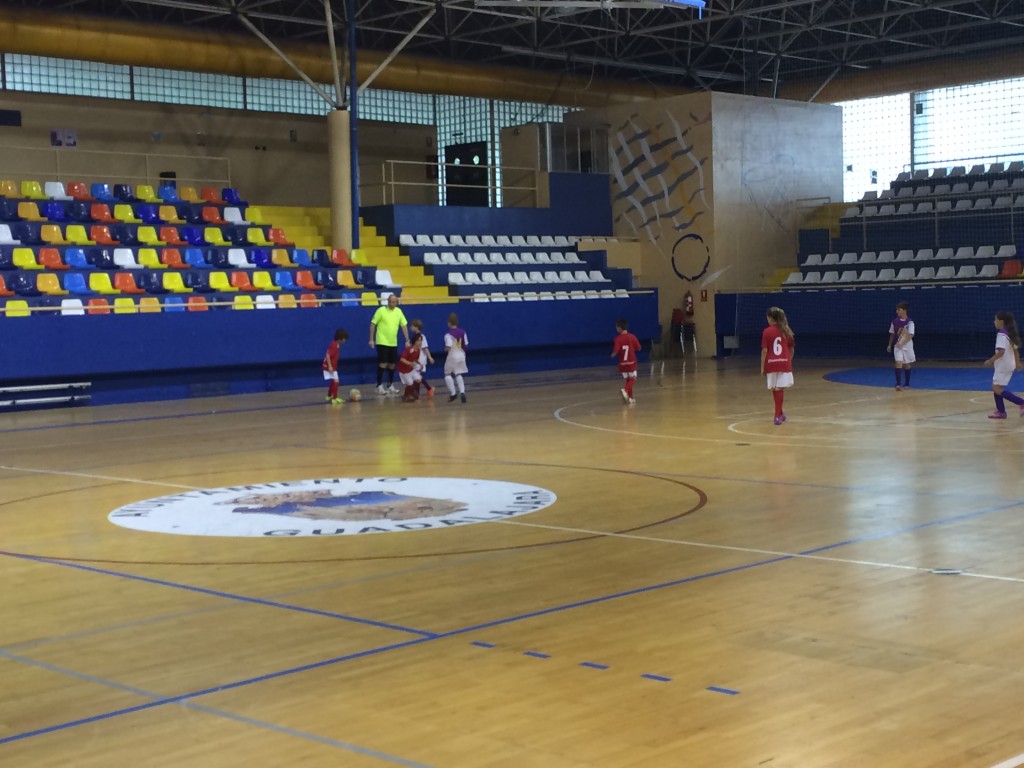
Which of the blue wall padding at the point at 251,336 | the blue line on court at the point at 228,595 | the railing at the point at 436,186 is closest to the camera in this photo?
the blue line on court at the point at 228,595

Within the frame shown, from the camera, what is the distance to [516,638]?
6965 mm

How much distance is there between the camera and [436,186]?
3875 cm

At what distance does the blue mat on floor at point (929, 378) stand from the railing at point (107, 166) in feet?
51.2

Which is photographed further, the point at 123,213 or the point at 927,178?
the point at 927,178

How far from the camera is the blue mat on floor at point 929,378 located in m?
24.0

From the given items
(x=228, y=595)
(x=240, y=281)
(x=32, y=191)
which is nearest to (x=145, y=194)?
(x=32, y=191)

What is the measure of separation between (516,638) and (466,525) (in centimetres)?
365

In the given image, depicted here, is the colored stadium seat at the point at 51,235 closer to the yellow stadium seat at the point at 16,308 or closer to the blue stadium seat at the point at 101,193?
the blue stadium seat at the point at 101,193

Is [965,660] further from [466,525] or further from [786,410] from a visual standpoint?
[786,410]

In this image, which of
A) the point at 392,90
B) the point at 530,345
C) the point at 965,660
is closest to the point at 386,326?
the point at 530,345

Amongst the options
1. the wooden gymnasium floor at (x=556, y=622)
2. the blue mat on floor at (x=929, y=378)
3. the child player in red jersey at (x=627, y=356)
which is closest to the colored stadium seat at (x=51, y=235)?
the child player in red jersey at (x=627, y=356)

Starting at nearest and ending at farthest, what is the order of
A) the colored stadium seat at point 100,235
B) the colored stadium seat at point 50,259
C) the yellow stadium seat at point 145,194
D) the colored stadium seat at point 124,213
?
the colored stadium seat at point 50,259, the colored stadium seat at point 100,235, the colored stadium seat at point 124,213, the yellow stadium seat at point 145,194

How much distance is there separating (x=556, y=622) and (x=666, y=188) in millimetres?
31170

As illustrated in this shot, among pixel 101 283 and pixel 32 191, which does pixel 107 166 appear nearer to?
Result: pixel 32 191
